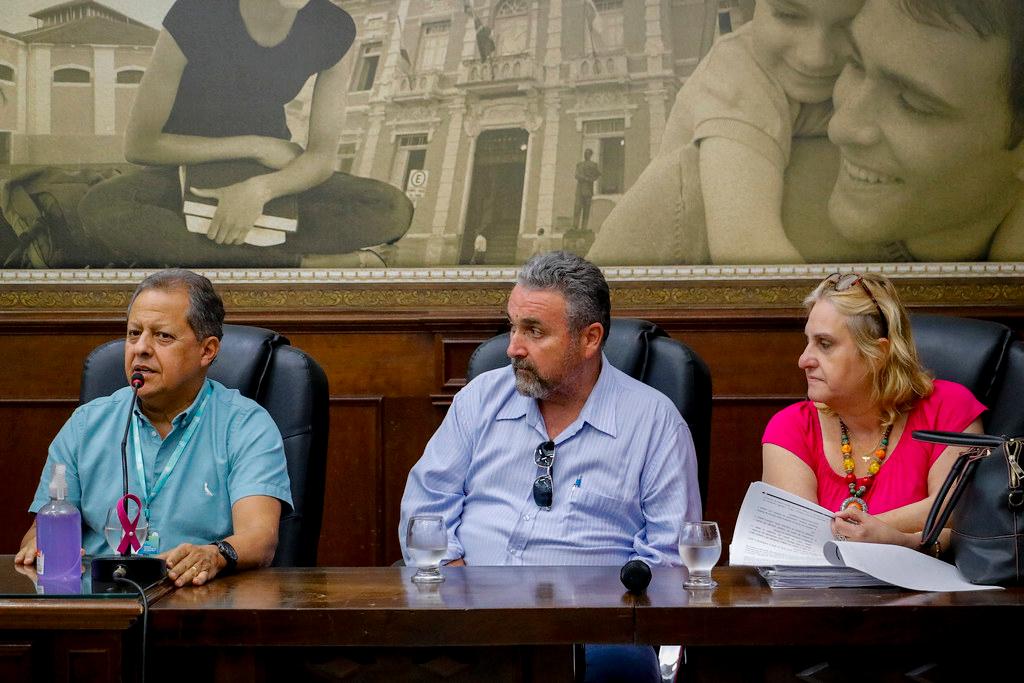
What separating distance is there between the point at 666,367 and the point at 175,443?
113 cm

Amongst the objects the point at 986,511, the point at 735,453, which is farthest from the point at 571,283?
the point at 735,453

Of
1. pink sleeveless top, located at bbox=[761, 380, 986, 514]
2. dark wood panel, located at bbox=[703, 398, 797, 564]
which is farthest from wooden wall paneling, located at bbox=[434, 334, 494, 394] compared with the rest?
pink sleeveless top, located at bbox=[761, 380, 986, 514]

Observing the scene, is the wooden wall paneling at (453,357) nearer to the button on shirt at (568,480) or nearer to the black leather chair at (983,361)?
the button on shirt at (568,480)

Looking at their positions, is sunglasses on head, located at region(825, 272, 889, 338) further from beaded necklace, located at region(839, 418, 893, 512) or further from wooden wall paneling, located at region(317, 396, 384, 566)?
wooden wall paneling, located at region(317, 396, 384, 566)

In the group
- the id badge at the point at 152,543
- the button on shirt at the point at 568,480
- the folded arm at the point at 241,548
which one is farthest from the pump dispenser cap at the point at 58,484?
the button on shirt at the point at 568,480

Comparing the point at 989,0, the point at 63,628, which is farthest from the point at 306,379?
the point at 989,0

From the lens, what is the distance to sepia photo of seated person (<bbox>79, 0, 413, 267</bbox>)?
13.8 feet

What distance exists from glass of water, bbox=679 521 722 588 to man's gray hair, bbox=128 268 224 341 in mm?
1190

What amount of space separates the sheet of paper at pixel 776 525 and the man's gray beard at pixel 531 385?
24.5 inches

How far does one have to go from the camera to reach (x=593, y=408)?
8.57 feet

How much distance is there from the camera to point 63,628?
178 cm

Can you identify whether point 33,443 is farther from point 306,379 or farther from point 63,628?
point 63,628

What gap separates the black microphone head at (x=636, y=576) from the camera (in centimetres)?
186

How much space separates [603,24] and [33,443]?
2.51 m
